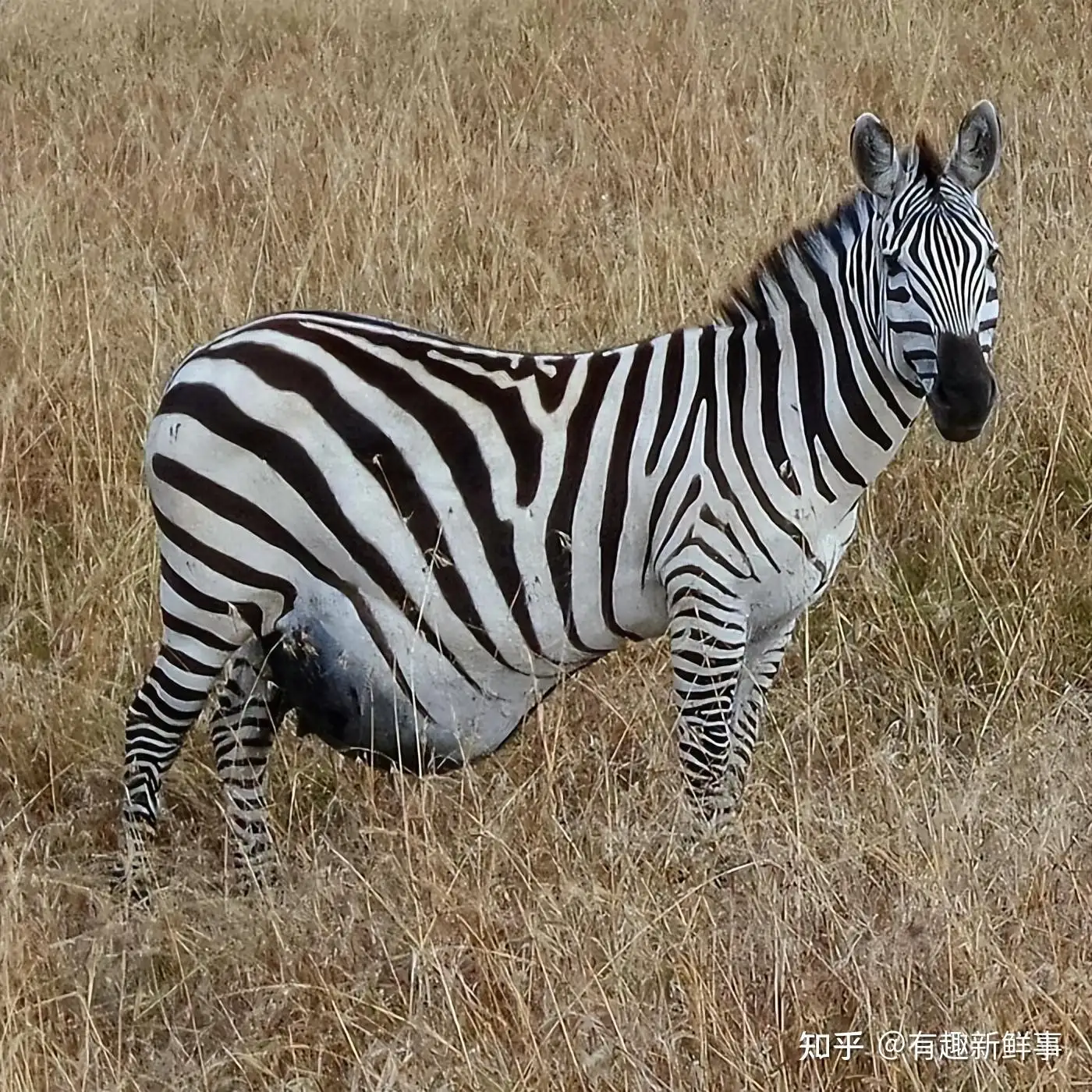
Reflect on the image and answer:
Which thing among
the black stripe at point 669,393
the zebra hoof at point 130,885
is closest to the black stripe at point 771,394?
the black stripe at point 669,393

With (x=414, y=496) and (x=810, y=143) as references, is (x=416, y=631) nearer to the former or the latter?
(x=414, y=496)

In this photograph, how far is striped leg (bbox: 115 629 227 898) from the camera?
288cm

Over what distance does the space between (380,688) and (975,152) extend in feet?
5.17

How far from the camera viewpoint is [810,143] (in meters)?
5.99

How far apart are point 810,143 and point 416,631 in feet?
13.0

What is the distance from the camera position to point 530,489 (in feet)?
9.14

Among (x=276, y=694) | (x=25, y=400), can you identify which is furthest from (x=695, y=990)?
(x=25, y=400)

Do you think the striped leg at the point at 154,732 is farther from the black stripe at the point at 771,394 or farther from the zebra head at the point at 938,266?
the zebra head at the point at 938,266

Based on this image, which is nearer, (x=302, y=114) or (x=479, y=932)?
(x=479, y=932)

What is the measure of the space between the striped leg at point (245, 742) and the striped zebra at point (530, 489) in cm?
19

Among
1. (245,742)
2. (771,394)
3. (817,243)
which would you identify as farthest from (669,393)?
(245,742)

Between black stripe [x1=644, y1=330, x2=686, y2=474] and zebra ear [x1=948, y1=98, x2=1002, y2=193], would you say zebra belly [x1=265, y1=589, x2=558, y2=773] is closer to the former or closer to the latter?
black stripe [x1=644, y1=330, x2=686, y2=474]

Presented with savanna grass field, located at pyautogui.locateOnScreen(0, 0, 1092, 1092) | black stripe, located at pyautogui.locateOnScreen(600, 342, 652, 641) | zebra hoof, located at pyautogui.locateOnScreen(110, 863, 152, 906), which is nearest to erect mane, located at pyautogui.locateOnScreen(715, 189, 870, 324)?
black stripe, located at pyautogui.locateOnScreen(600, 342, 652, 641)

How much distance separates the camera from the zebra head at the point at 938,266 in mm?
2514
